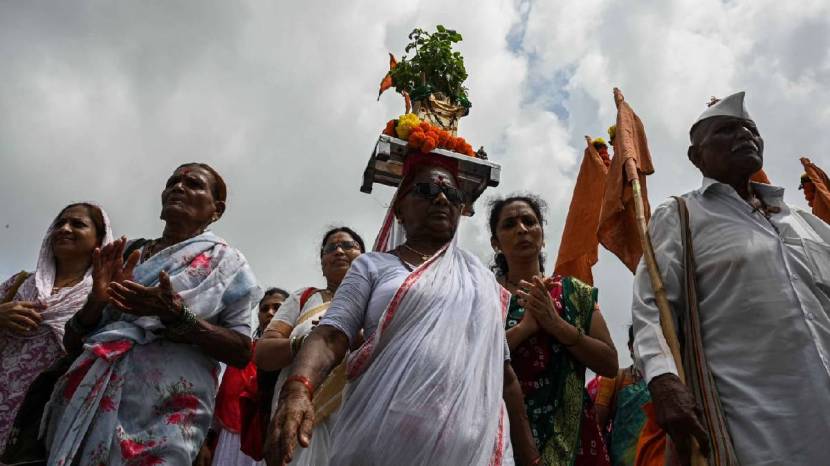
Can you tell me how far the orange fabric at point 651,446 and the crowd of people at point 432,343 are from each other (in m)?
0.01

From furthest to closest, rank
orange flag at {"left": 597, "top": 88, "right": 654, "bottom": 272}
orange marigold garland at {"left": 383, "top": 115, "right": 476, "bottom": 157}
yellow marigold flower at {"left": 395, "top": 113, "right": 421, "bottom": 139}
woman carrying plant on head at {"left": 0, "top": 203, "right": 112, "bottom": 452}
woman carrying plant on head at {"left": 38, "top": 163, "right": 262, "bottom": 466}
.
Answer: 1. yellow marigold flower at {"left": 395, "top": 113, "right": 421, "bottom": 139}
2. orange marigold garland at {"left": 383, "top": 115, "right": 476, "bottom": 157}
3. orange flag at {"left": 597, "top": 88, "right": 654, "bottom": 272}
4. woman carrying plant on head at {"left": 0, "top": 203, "right": 112, "bottom": 452}
5. woman carrying plant on head at {"left": 38, "top": 163, "right": 262, "bottom": 466}

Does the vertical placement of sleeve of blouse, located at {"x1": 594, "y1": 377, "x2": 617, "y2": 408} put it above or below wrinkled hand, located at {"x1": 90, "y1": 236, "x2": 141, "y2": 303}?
above

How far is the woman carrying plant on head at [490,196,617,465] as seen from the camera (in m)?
3.36

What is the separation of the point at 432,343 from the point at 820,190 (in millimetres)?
5186

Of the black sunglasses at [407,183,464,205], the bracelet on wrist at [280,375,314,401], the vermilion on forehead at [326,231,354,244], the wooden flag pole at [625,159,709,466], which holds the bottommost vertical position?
the bracelet on wrist at [280,375,314,401]

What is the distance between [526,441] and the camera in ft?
9.02

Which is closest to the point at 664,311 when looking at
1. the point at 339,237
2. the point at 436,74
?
the point at 339,237

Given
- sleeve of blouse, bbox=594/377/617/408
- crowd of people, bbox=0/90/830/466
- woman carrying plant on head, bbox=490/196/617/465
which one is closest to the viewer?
crowd of people, bbox=0/90/830/466

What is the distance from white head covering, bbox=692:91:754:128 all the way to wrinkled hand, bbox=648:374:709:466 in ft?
4.53

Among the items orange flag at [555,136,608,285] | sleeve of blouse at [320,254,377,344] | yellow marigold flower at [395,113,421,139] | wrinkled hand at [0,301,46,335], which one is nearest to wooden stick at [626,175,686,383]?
sleeve of blouse at [320,254,377,344]

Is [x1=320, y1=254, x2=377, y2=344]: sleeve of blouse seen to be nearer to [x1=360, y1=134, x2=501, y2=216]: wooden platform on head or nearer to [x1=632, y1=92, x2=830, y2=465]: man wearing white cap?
[x1=632, y1=92, x2=830, y2=465]: man wearing white cap

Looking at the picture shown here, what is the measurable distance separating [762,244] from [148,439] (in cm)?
271

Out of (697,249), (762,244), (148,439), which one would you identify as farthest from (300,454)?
(762,244)

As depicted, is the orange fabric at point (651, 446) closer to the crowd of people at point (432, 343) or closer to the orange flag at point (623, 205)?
the crowd of people at point (432, 343)
